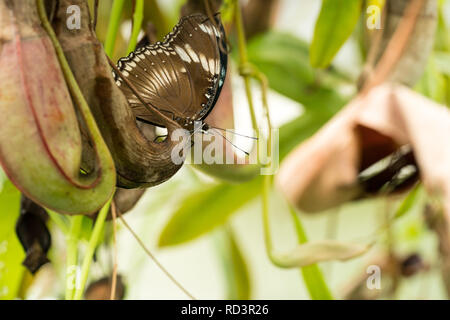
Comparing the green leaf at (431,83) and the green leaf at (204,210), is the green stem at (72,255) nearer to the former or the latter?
the green leaf at (204,210)

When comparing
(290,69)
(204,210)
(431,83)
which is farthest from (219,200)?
(431,83)

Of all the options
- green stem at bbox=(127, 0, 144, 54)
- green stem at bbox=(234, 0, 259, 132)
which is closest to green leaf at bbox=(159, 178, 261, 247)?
green stem at bbox=(234, 0, 259, 132)

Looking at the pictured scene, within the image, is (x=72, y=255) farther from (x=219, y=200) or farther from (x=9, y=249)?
(x=219, y=200)

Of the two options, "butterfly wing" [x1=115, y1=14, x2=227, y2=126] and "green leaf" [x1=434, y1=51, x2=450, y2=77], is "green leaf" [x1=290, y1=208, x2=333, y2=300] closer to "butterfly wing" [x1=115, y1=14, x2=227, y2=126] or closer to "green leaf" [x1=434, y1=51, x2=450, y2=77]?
"butterfly wing" [x1=115, y1=14, x2=227, y2=126]

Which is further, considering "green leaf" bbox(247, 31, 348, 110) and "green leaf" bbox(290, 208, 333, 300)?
"green leaf" bbox(247, 31, 348, 110)

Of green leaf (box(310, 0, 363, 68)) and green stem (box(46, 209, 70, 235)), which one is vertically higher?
green leaf (box(310, 0, 363, 68))

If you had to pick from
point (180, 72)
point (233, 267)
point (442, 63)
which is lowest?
point (233, 267)
